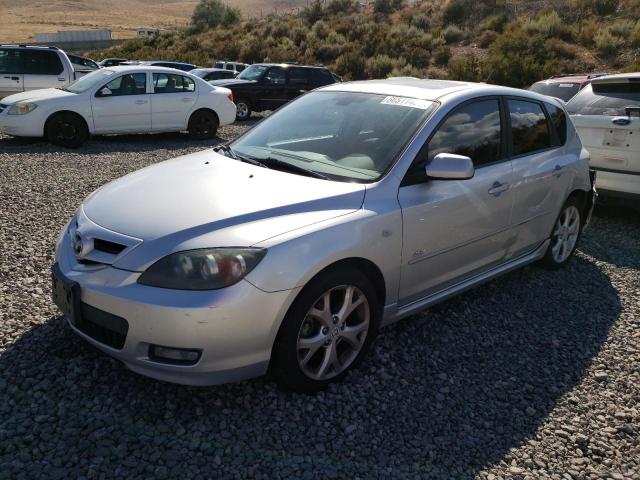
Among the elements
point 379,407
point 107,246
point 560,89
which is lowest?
point 379,407

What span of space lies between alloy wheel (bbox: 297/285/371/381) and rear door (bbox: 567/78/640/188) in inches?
170

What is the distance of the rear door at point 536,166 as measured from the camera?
14.1 ft

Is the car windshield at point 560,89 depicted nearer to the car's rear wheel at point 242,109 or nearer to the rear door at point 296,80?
the rear door at point 296,80

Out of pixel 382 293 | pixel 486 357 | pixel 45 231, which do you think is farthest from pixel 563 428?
pixel 45 231

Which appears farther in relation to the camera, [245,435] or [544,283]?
[544,283]

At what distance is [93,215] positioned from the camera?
3.15m

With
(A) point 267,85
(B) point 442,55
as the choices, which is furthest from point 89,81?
(B) point 442,55

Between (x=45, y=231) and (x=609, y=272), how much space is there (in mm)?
5339

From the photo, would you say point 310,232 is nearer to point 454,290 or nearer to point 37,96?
point 454,290

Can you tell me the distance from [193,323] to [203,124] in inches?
388

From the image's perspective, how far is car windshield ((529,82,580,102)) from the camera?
9.70 m

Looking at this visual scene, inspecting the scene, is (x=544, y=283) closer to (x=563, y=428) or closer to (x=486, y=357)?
(x=486, y=357)

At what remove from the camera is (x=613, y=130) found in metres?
6.16

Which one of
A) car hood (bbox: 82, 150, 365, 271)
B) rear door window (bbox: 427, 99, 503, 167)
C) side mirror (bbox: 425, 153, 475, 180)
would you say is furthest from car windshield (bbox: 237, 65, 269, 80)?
side mirror (bbox: 425, 153, 475, 180)
